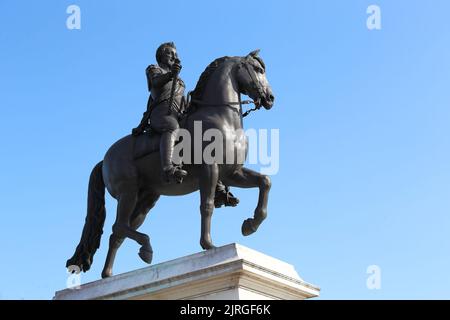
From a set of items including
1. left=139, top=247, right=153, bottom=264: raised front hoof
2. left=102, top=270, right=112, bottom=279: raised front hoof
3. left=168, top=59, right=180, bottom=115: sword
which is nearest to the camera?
left=139, top=247, right=153, bottom=264: raised front hoof

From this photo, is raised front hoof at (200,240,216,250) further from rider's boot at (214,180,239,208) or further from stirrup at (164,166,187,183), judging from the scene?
rider's boot at (214,180,239,208)

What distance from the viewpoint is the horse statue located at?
33.3 feet

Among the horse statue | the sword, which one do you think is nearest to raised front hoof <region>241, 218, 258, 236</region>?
the horse statue

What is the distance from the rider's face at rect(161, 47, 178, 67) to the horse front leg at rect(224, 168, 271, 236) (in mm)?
2009

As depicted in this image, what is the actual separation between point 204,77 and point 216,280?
319 cm

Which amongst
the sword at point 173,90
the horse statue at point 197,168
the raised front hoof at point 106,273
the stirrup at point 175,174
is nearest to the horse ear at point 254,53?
the horse statue at point 197,168

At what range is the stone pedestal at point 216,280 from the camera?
884 centimetres

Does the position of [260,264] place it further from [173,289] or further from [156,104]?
[156,104]

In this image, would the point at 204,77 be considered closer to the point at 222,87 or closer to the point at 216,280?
the point at 222,87

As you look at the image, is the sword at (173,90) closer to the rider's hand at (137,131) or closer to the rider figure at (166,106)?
the rider figure at (166,106)

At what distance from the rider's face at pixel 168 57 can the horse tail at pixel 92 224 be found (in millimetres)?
1702

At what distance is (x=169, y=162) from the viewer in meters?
10.1

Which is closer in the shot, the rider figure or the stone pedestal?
the stone pedestal

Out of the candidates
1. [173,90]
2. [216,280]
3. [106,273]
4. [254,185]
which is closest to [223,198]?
[254,185]
